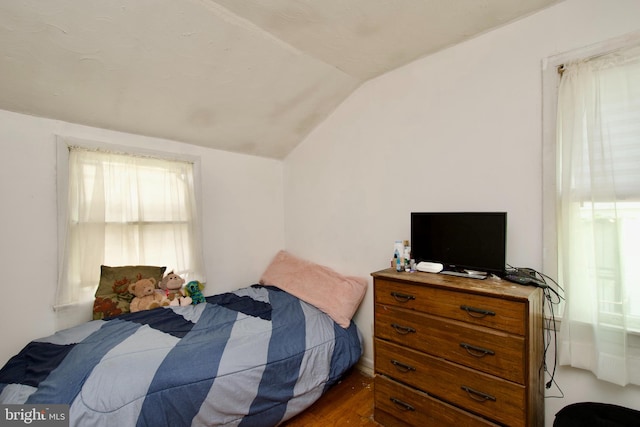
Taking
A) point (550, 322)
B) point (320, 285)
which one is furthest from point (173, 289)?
point (550, 322)

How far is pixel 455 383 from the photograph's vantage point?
1.42 m

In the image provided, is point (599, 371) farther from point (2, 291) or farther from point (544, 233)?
point (2, 291)

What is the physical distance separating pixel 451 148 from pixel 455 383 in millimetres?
1460

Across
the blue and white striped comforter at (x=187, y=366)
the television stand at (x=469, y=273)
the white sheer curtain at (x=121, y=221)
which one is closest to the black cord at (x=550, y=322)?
the television stand at (x=469, y=273)

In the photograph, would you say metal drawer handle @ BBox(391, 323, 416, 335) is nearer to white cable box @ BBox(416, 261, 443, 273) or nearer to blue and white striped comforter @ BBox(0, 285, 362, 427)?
white cable box @ BBox(416, 261, 443, 273)

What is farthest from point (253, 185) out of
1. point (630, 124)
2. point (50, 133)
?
point (630, 124)

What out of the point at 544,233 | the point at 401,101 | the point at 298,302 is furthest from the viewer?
the point at 298,302

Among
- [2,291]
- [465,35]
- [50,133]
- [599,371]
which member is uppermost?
→ [465,35]

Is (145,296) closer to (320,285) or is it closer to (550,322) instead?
(320,285)

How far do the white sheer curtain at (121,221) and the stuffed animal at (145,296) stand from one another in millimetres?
217

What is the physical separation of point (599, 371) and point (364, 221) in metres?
1.63

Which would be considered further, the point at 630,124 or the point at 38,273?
the point at 38,273

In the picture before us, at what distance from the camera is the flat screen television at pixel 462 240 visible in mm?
1521

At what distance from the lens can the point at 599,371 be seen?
1.31 m
